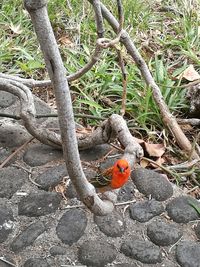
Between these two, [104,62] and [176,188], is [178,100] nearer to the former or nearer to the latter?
[104,62]

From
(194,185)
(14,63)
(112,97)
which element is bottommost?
(194,185)

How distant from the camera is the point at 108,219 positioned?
1.77 m

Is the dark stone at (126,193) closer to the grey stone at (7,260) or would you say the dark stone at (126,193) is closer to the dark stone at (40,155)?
the dark stone at (40,155)

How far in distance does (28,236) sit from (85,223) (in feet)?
0.65

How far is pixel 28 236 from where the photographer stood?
1665 mm

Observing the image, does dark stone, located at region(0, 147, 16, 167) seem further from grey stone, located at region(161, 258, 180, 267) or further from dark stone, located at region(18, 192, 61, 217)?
grey stone, located at region(161, 258, 180, 267)

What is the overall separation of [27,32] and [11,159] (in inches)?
45.2

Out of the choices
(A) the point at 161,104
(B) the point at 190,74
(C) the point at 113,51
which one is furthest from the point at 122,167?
(C) the point at 113,51

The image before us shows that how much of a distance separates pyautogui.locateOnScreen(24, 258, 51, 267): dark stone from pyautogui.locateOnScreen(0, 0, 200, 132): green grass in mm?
885

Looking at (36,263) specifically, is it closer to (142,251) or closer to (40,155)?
(142,251)

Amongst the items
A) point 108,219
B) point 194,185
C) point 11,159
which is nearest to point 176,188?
point 194,185

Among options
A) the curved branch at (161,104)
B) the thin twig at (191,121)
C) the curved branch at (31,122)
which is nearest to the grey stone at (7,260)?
the curved branch at (31,122)

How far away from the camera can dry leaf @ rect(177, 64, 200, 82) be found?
103 inches

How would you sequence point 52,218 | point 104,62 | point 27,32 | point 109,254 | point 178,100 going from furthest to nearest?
point 27,32 < point 104,62 < point 178,100 < point 52,218 < point 109,254
